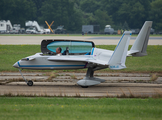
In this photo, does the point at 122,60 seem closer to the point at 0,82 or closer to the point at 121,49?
the point at 121,49

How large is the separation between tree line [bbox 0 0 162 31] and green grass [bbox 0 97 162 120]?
3771 inches

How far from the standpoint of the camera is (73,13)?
11225 centimetres

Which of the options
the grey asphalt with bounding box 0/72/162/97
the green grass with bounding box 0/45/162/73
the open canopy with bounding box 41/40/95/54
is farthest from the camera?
the green grass with bounding box 0/45/162/73

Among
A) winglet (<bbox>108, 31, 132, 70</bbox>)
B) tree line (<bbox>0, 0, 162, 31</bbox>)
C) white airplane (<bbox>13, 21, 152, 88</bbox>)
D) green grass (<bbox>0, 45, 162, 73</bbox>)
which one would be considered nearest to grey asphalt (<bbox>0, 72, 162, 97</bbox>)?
white airplane (<bbox>13, 21, 152, 88</bbox>)

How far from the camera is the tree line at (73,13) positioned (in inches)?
4158

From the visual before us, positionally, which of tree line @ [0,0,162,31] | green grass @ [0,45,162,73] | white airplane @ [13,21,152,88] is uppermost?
tree line @ [0,0,162,31]

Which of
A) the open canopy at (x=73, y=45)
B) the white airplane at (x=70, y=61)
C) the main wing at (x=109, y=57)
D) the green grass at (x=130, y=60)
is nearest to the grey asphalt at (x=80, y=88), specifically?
the white airplane at (x=70, y=61)

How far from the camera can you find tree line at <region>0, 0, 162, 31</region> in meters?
106

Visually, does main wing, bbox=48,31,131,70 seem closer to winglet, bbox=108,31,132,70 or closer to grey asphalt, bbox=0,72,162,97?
winglet, bbox=108,31,132,70

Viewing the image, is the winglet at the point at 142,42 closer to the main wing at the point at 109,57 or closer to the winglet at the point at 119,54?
the main wing at the point at 109,57

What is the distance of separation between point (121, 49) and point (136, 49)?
3723mm

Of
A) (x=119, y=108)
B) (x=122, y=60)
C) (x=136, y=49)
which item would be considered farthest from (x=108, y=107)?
(x=136, y=49)

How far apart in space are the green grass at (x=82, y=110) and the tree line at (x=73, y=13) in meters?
95.8

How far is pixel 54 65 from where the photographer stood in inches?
517
